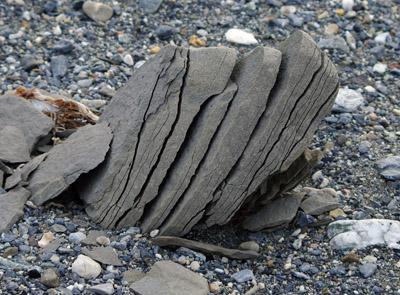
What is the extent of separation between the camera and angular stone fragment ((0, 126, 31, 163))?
15.1 ft

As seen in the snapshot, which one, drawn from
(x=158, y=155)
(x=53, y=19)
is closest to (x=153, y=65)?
(x=158, y=155)

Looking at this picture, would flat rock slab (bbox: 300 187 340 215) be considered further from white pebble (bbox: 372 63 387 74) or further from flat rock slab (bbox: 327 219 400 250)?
white pebble (bbox: 372 63 387 74)

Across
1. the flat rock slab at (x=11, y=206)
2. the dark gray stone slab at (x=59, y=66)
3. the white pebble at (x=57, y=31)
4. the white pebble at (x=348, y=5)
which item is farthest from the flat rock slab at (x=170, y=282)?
the white pebble at (x=348, y=5)

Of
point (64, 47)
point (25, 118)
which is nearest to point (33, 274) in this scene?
point (25, 118)

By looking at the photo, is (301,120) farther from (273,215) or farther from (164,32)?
(164,32)

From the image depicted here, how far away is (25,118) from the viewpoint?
4.95 meters

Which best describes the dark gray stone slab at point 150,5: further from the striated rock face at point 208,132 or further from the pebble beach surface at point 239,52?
the striated rock face at point 208,132

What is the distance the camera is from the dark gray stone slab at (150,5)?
7520 millimetres

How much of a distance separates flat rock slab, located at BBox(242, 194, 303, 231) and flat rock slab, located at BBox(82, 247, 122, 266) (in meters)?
1.04

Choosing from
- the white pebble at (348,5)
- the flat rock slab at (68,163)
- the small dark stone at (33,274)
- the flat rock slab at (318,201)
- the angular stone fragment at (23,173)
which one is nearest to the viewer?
the small dark stone at (33,274)

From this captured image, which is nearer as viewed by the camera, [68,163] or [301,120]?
[301,120]

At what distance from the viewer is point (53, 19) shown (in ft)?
23.9

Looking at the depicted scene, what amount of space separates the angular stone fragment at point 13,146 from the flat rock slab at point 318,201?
2.20 metres

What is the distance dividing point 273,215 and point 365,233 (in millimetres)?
667
